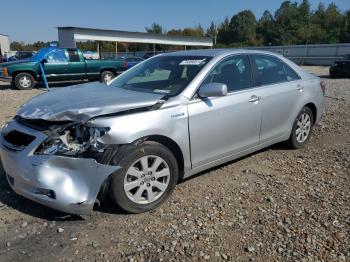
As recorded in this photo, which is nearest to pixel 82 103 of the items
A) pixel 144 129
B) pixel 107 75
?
pixel 144 129

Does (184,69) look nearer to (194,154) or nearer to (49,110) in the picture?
(194,154)

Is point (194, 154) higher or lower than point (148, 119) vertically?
lower

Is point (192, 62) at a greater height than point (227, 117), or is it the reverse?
point (192, 62)

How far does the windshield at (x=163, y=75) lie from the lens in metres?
4.16

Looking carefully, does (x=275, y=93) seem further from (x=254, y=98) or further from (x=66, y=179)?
(x=66, y=179)

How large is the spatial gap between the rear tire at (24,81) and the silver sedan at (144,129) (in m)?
11.1

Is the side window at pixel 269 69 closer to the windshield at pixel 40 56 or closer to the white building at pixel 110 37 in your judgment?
the windshield at pixel 40 56

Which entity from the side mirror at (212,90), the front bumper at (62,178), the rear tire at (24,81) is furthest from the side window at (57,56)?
the front bumper at (62,178)

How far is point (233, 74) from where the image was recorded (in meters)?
4.56

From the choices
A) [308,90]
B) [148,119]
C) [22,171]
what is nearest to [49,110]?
[22,171]

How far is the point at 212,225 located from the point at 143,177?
2.70 ft

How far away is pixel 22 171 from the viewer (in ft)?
10.8

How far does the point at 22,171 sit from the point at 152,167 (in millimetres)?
1227

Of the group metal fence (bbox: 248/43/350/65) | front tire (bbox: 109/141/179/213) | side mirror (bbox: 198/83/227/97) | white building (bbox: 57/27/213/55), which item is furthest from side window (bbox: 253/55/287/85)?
metal fence (bbox: 248/43/350/65)
